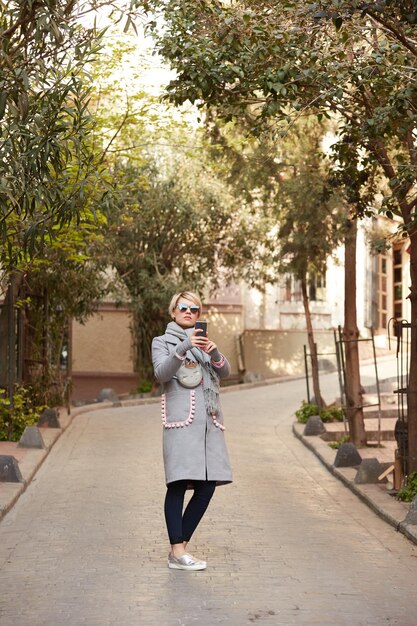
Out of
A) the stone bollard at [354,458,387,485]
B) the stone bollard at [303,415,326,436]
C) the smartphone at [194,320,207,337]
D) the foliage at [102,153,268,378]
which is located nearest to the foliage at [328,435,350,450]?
the stone bollard at [303,415,326,436]

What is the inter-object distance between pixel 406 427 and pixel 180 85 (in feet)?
16.2

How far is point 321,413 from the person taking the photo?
73.0 feet

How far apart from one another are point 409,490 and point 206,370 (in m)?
4.47

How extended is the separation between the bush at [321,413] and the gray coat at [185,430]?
45.1ft

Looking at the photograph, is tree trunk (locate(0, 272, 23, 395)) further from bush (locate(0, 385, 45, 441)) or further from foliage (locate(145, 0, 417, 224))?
foliage (locate(145, 0, 417, 224))

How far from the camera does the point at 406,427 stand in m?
13.8

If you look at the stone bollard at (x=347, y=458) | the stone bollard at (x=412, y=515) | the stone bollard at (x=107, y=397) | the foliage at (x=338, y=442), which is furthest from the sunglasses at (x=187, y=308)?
the stone bollard at (x=107, y=397)

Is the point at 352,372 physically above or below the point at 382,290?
below

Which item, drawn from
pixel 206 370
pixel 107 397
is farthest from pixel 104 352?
pixel 206 370

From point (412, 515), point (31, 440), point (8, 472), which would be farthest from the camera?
point (31, 440)

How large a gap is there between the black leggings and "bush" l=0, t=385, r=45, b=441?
9.82m

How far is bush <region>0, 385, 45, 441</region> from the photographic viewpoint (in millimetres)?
18359

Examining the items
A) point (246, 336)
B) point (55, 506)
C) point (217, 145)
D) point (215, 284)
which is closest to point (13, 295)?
point (217, 145)

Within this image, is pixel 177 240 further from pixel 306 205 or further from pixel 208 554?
pixel 208 554
